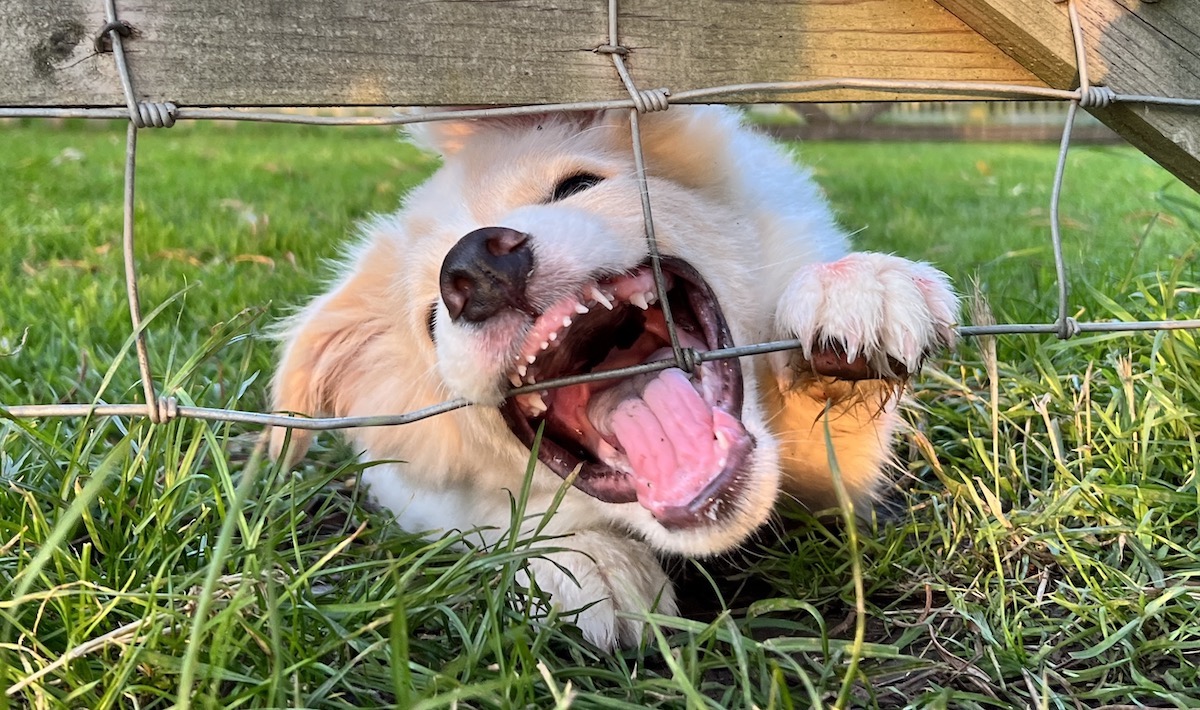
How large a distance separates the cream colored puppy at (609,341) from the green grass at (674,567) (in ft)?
0.57

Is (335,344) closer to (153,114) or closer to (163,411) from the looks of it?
(163,411)

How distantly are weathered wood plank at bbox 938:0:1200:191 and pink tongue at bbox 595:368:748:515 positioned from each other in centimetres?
94

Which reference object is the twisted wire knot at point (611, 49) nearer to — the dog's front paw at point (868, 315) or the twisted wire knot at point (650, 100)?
the twisted wire knot at point (650, 100)

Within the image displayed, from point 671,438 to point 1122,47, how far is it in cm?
120

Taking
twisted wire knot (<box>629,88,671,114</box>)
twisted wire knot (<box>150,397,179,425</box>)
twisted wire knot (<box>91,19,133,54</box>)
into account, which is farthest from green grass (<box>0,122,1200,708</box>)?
twisted wire knot (<box>629,88,671,114</box>)

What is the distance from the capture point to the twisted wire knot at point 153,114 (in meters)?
1.62

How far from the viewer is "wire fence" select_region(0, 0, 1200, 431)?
1621mm

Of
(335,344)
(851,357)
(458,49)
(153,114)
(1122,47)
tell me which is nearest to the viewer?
(153,114)

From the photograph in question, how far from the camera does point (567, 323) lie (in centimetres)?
200

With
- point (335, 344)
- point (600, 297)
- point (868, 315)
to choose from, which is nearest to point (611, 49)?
point (600, 297)

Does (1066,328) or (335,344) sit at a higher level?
(1066,328)

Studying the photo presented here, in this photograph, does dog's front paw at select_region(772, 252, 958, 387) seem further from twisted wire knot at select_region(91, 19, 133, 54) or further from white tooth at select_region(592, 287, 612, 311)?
twisted wire knot at select_region(91, 19, 133, 54)

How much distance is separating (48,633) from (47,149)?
36.1 ft

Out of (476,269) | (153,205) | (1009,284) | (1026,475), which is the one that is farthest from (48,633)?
(153,205)
